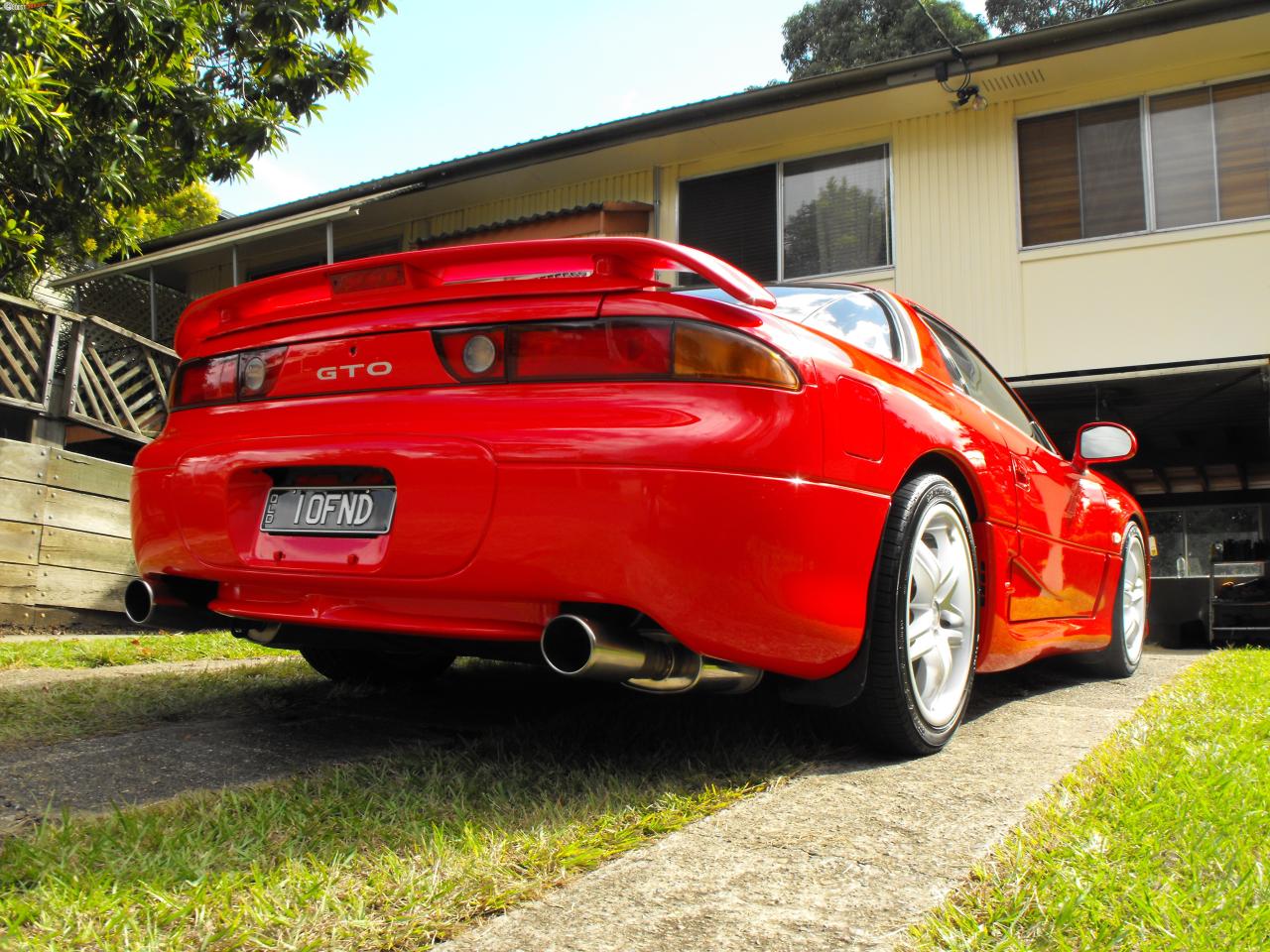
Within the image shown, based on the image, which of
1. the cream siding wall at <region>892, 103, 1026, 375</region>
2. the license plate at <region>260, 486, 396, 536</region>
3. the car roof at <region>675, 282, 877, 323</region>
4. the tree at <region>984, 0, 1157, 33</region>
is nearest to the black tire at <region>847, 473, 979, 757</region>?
the car roof at <region>675, 282, 877, 323</region>

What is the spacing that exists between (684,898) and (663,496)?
2.56 ft

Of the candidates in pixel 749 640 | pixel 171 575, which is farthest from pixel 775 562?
pixel 171 575

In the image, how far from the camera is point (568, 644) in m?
2.07

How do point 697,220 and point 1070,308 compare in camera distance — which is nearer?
point 1070,308

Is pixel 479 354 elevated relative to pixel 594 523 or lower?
elevated

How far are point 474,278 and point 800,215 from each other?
28.3 feet

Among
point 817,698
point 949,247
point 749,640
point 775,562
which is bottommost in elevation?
point 817,698

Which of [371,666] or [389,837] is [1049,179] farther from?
[389,837]

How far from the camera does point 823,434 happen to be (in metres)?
2.29

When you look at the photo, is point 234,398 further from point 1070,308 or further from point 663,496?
point 1070,308

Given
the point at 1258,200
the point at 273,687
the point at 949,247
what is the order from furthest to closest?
the point at 949,247
the point at 1258,200
the point at 273,687

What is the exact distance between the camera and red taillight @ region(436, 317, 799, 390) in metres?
2.19

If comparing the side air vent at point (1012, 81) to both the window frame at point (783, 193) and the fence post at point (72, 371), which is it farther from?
the fence post at point (72, 371)

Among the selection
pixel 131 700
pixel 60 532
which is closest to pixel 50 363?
pixel 60 532
